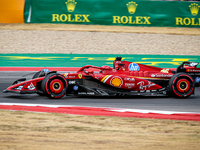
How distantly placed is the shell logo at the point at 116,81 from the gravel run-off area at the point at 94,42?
9011mm

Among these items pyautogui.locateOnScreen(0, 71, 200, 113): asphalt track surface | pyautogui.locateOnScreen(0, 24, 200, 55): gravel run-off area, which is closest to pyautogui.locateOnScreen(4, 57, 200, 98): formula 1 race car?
pyautogui.locateOnScreen(0, 71, 200, 113): asphalt track surface

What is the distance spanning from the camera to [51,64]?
13.9 m

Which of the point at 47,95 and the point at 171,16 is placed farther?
the point at 171,16

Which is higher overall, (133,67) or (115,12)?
(115,12)

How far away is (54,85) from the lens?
757cm

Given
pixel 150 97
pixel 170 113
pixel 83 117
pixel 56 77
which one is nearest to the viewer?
pixel 83 117

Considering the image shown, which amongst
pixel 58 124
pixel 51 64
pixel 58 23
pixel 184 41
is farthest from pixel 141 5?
pixel 58 124

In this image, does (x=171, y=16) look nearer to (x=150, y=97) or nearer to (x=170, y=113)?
(x=150, y=97)

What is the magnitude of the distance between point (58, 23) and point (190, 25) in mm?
8361

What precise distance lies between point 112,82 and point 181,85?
179 cm

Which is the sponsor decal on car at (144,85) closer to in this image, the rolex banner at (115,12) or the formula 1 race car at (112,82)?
the formula 1 race car at (112,82)

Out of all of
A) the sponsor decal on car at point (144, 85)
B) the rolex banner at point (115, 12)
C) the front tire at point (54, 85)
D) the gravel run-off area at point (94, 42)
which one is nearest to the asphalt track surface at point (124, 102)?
the front tire at point (54, 85)

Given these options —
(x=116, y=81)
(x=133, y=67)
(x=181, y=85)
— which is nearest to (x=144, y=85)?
(x=133, y=67)

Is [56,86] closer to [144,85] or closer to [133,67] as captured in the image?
[133,67]
